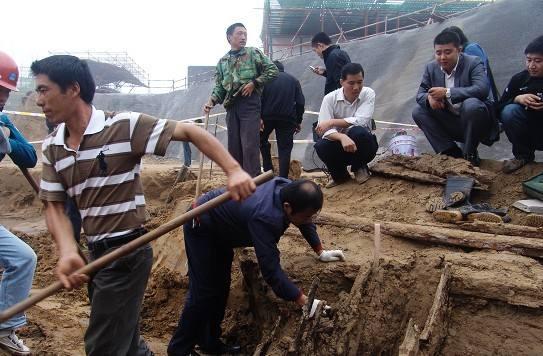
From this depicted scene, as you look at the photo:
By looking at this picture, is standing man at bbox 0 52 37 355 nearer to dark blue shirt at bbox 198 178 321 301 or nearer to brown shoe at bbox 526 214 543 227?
dark blue shirt at bbox 198 178 321 301

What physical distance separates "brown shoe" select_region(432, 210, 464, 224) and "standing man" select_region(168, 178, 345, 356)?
3.76 ft

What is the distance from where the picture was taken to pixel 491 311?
313 centimetres

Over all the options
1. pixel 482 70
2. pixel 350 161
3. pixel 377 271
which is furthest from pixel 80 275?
pixel 482 70

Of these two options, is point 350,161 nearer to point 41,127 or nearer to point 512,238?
point 512,238

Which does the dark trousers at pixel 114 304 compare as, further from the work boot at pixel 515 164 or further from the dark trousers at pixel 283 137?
the work boot at pixel 515 164

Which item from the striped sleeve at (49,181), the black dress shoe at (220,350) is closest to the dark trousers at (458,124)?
the black dress shoe at (220,350)

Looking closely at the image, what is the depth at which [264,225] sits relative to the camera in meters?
2.84

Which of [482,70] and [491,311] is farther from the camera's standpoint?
[482,70]

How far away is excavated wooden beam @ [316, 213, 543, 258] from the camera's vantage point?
3.45m

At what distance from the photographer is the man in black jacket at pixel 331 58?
19.6 ft

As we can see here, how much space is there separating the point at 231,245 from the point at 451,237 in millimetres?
1827

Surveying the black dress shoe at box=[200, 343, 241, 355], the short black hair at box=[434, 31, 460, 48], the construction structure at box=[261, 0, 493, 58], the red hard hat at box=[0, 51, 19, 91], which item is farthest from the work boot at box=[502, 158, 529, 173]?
the construction structure at box=[261, 0, 493, 58]

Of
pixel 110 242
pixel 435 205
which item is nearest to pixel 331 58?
pixel 435 205

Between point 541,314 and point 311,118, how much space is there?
1448 cm
